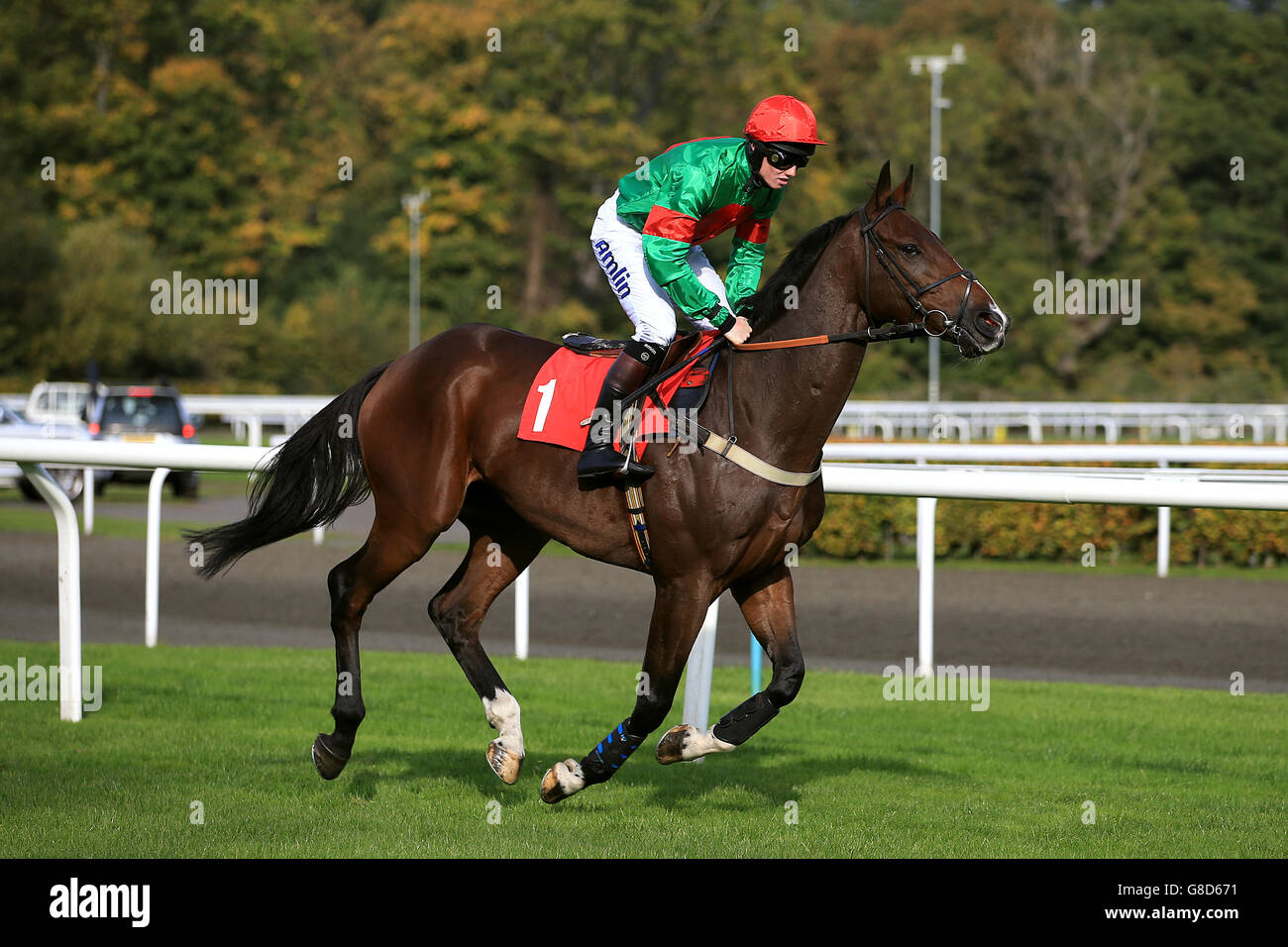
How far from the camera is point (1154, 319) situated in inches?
1382

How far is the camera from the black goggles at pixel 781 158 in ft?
14.2

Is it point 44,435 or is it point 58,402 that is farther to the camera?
point 58,402

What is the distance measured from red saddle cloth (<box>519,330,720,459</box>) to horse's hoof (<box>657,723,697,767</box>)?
862 millimetres

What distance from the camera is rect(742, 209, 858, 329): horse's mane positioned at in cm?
433

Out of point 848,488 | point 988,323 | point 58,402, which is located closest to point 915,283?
point 988,323

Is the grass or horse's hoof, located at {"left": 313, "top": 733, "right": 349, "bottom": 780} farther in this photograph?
horse's hoof, located at {"left": 313, "top": 733, "right": 349, "bottom": 780}

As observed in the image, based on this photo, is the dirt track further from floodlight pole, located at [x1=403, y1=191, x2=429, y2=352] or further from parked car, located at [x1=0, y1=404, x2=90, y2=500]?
floodlight pole, located at [x1=403, y1=191, x2=429, y2=352]

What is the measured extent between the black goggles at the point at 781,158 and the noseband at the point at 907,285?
0.24m

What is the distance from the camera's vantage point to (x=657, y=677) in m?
4.28

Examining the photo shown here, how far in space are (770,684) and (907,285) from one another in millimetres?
1224

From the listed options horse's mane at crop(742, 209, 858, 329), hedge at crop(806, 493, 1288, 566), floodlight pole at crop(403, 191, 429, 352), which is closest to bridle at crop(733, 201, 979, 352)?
horse's mane at crop(742, 209, 858, 329)

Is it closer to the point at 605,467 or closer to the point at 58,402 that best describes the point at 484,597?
the point at 605,467
